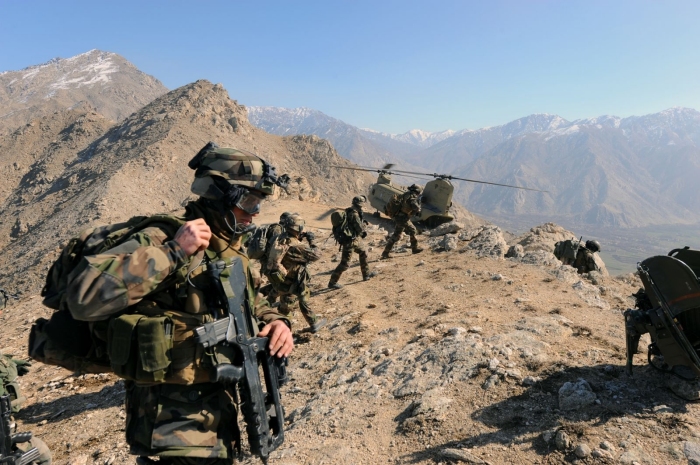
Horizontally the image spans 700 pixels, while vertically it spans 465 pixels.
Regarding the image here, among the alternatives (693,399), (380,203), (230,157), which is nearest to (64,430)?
(230,157)

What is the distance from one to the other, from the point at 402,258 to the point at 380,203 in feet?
31.5

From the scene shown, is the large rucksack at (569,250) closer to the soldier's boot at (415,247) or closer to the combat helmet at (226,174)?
the soldier's boot at (415,247)

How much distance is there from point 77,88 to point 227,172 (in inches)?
4851

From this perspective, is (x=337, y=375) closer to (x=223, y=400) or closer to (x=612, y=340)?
(x=223, y=400)

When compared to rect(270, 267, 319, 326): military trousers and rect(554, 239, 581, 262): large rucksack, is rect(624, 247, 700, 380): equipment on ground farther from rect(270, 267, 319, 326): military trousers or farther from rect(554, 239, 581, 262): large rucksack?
rect(554, 239, 581, 262): large rucksack

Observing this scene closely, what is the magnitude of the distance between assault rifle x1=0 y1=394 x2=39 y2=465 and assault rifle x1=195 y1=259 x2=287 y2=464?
3.06 meters

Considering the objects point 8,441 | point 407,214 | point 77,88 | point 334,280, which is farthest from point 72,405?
point 77,88

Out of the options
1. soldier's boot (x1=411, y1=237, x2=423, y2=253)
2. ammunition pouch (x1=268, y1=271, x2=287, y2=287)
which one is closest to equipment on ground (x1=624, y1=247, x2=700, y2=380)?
ammunition pouch (x1=268, y1=271, x2=287, y2=287)

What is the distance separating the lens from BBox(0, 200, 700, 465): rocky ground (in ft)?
12.4

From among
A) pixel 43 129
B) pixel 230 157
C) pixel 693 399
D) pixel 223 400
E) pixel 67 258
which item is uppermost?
pixel 43 129

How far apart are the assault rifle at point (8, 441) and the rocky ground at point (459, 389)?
0.74 m

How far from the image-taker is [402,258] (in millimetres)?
13000

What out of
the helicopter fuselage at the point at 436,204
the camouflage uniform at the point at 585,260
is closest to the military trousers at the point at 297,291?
the camouflage uniform at the point at 585,260

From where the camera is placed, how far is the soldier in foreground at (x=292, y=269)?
7.71 meters
